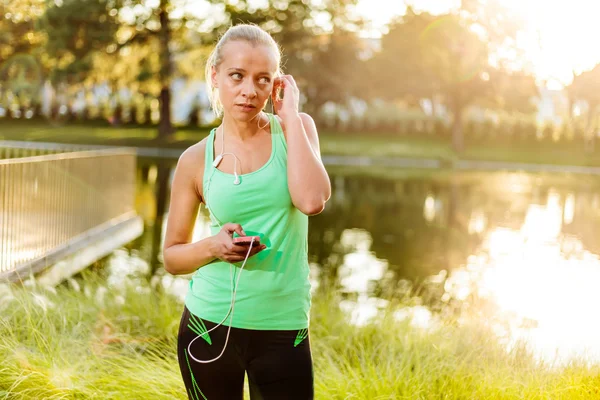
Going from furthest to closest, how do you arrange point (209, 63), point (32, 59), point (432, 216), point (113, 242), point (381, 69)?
1. point (32, 59)
2. point (381, 69)
3. point (432, 216)
4. point (113, 242)
5. point (209, 63)

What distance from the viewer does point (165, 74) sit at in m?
39.2

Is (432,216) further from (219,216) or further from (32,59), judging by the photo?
(32,59)

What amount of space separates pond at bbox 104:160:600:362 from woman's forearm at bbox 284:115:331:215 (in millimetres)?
3324

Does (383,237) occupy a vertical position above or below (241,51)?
below

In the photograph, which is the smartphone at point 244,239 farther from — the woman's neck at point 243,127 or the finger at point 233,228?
the woman's neck at point 243,127

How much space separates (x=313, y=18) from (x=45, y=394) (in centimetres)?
3942

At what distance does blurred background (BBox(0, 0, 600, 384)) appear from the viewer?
32.7 feet

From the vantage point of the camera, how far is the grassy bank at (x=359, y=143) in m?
39.2

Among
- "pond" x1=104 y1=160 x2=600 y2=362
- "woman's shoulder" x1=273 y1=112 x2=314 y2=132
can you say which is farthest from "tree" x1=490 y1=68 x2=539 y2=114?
"woman's shoulder" x1=273 y1=112 x2=314 y2=132

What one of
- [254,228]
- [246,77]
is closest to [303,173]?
[254,228]

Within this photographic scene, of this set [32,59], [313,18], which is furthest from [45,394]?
[32,59]

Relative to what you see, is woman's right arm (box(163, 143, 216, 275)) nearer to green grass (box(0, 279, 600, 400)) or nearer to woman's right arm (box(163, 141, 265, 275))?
woman's right arm (box(163, 141, 265, 275))

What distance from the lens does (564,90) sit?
46.9 m

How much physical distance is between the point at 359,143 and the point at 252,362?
1650 inches
